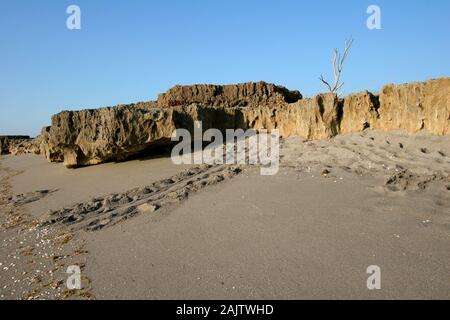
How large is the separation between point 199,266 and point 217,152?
4301 mm

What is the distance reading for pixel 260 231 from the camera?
3475 mm

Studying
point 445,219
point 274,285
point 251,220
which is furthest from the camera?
point 251,220

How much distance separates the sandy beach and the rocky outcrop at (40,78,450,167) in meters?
0.39

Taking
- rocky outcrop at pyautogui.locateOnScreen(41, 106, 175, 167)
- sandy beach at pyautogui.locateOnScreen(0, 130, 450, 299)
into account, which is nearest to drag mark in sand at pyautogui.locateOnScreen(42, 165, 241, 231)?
sandy beach at pyautogui.locateOnScreen(0, 130, 450, 299)

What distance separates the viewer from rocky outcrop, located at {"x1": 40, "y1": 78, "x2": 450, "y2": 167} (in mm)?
5562

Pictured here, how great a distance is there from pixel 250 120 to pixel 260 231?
5503mm

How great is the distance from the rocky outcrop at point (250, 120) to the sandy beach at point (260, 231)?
1.29 feet

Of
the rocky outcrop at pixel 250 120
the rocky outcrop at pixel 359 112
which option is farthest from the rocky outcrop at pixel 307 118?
the rocky outcrop at pixel 359 112

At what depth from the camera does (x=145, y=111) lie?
7.45m

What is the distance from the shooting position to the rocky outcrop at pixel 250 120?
556 cm

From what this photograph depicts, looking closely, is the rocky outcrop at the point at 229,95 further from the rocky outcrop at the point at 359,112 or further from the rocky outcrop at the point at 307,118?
the rocky outcrop at the point at 359,112

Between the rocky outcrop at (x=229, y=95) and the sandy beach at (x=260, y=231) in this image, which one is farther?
the rocky outcrop at (x=229, y=95)

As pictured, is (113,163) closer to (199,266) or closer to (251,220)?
(251,220)

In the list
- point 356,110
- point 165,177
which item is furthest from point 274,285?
point 356,110
